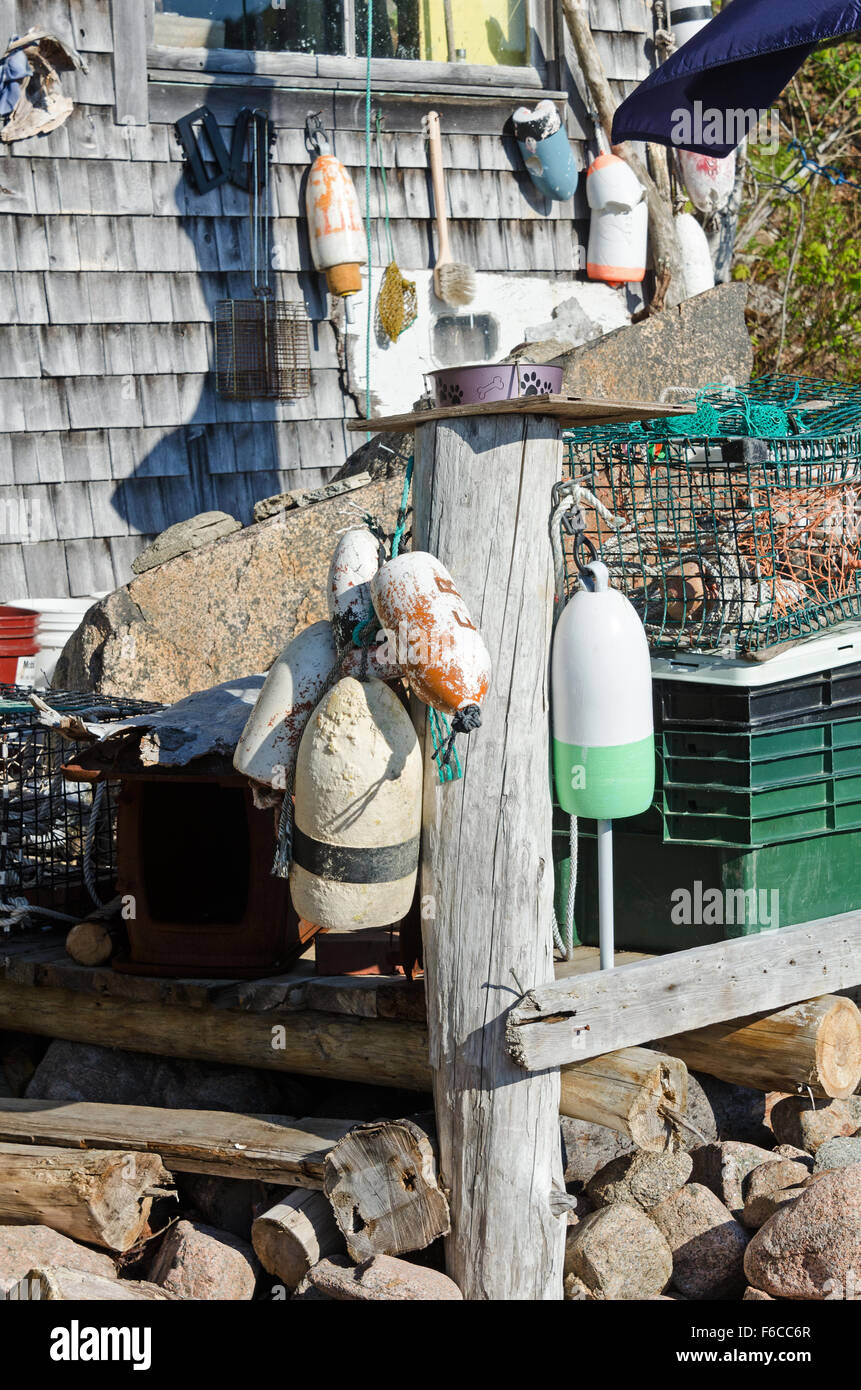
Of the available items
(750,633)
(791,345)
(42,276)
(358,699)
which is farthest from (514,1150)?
(791,345)

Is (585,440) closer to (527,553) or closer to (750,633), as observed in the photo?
(750,633)

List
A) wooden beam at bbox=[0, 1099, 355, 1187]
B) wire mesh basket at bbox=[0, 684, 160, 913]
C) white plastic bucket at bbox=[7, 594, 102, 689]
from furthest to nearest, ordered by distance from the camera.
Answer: white plastic bucket at bbox=[7, 594, 102, 689] → wire mesh basket at bbox=[0, 684, 160, 913] → wooden beam at bbox=[0, 1099, 355, 1187]

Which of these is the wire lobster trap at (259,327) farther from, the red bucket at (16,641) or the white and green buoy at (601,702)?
the white and green buoy at (601,702)

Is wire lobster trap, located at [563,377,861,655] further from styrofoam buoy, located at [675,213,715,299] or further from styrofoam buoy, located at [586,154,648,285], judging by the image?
styrofoam buoy, located at [675,213,715,299]

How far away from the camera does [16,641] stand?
5.91 metres

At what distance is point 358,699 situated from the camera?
2900 mm

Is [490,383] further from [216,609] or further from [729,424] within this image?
[216,609]

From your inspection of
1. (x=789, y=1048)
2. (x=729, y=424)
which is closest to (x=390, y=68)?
(x=729, y=424)

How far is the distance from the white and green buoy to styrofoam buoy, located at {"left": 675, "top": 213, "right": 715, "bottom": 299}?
19.7 feet

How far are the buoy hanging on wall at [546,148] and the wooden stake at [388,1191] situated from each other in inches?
246

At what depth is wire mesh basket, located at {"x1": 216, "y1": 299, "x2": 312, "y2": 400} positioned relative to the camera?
7.30 m

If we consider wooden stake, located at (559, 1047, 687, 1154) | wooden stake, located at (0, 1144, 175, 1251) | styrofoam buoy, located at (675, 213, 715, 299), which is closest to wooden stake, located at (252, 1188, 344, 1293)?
wooden stake, located at (0, 1144, 175, 1251)

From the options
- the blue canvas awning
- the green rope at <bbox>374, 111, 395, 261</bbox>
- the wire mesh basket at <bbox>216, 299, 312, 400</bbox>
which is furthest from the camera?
the green rope at <bbox>374, 111, 395, 261</bbox>
